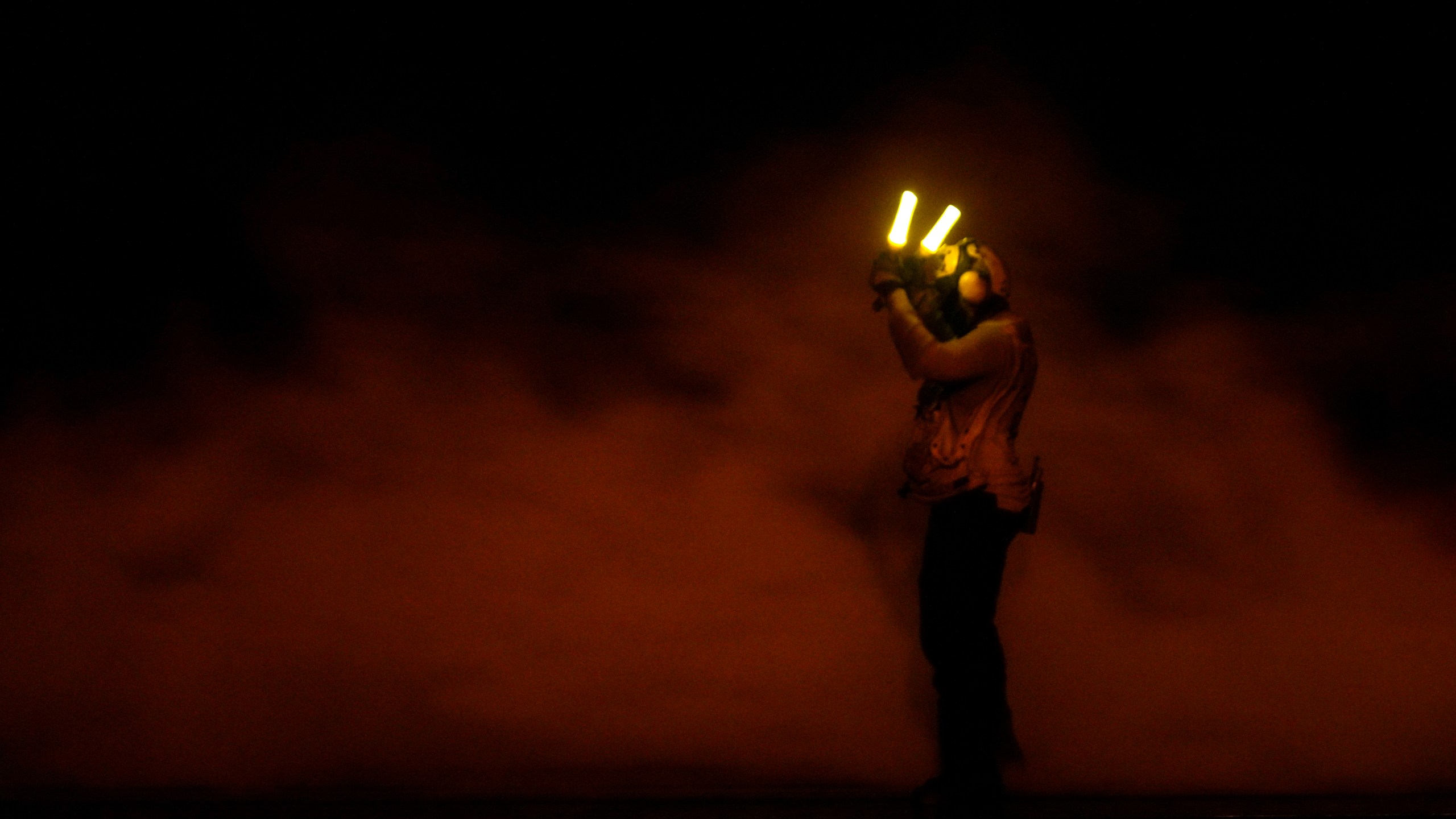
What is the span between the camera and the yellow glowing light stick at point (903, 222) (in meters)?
3.16

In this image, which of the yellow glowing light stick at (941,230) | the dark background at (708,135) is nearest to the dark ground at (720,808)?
the dark background at (708,135)

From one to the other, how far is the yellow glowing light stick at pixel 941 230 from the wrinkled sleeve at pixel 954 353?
0.33 meters

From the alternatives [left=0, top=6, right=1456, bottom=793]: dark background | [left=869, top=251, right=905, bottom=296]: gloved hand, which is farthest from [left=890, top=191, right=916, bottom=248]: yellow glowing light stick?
[left=0, top=6, right=1456, bottom=793]: dark background

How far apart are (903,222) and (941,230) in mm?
112

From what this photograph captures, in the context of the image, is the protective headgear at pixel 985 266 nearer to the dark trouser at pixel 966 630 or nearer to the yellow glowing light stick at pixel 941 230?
the yellow glowing light stick at pixel 941 230

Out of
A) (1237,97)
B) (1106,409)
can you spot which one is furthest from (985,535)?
(1237,97)

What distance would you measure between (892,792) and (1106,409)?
4.86 ft

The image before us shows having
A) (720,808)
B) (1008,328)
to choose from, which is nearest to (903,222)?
(1008,328)

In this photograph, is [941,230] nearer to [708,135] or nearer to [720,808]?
[708,135]

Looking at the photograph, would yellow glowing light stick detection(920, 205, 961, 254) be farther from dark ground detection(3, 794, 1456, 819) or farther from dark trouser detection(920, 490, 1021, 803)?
dark ground detection(3, 794, 1456, 819)

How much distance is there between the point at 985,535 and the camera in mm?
2957

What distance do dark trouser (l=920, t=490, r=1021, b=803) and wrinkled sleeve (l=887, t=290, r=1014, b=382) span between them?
0.33 m

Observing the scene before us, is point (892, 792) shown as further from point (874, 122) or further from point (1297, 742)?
point (874, 122)

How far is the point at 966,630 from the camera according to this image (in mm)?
2959
